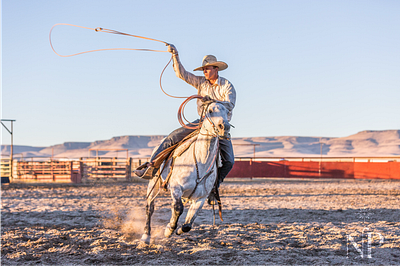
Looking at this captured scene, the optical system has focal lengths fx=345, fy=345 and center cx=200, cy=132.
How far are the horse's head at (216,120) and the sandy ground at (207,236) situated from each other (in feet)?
6.50

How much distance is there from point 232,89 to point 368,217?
5.91 metres

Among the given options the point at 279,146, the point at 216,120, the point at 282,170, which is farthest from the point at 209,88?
the point at 279,146

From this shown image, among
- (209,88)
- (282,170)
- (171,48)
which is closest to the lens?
(171,48)

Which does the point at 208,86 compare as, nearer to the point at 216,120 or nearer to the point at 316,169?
the point at 216,120

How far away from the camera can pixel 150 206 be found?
639cm

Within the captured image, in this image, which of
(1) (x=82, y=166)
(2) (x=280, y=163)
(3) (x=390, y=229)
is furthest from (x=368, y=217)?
(1) (x=82, y=166)

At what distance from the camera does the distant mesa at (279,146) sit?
118000 millimetres

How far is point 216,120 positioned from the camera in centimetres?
451

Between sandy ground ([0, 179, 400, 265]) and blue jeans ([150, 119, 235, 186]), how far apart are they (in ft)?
4.38

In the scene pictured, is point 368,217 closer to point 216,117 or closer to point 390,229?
point 390,229

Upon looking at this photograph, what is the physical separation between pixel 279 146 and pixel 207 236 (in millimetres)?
133121

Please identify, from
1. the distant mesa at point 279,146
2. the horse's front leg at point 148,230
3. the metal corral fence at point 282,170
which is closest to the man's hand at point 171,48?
the horse's front leg at point 148,230

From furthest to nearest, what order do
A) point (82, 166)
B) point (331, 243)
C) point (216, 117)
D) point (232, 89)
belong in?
point (82, 166) < point (331, 243) < point (232, 89) < point (216, 117)

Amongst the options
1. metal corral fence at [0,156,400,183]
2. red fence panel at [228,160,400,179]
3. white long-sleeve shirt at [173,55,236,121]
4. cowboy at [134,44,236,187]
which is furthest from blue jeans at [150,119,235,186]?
red fence panel at [228,160,400,179]
